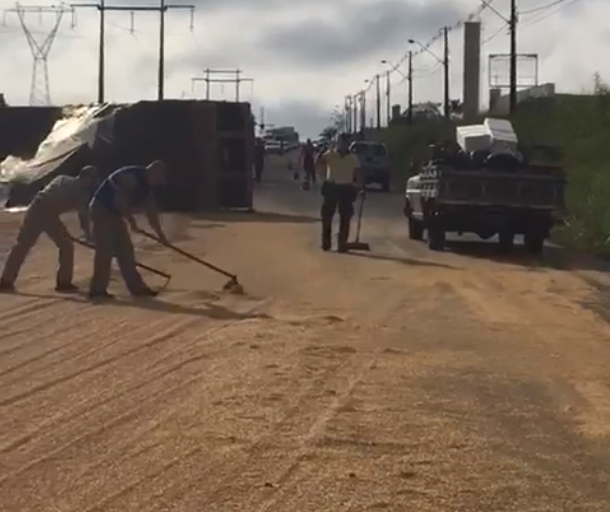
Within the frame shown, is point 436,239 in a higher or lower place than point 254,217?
higher

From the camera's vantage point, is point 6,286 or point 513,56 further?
point 513,56

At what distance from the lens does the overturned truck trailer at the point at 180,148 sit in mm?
39250

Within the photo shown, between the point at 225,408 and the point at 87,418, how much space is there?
3.09ft

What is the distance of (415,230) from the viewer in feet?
95.6

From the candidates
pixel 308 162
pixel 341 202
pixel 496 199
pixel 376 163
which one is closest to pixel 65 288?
pixel 341 202

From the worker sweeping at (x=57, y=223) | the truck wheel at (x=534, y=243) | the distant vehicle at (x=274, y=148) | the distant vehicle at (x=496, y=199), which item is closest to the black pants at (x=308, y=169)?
the truck wheel at (x=534, y=243)

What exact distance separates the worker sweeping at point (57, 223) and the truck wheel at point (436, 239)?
8.73 metres

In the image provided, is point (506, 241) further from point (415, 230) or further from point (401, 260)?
point (401, 260)

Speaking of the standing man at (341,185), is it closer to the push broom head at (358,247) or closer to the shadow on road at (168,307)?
the push broom head at (358,247)

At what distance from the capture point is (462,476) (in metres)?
8.42

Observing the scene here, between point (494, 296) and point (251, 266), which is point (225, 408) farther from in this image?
point (251, 266)

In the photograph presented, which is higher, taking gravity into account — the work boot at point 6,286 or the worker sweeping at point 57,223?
the worker sweeping at point 57,223

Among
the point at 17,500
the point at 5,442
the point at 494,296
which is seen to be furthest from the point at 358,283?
the point at 17,500

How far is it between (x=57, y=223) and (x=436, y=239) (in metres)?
9.25
